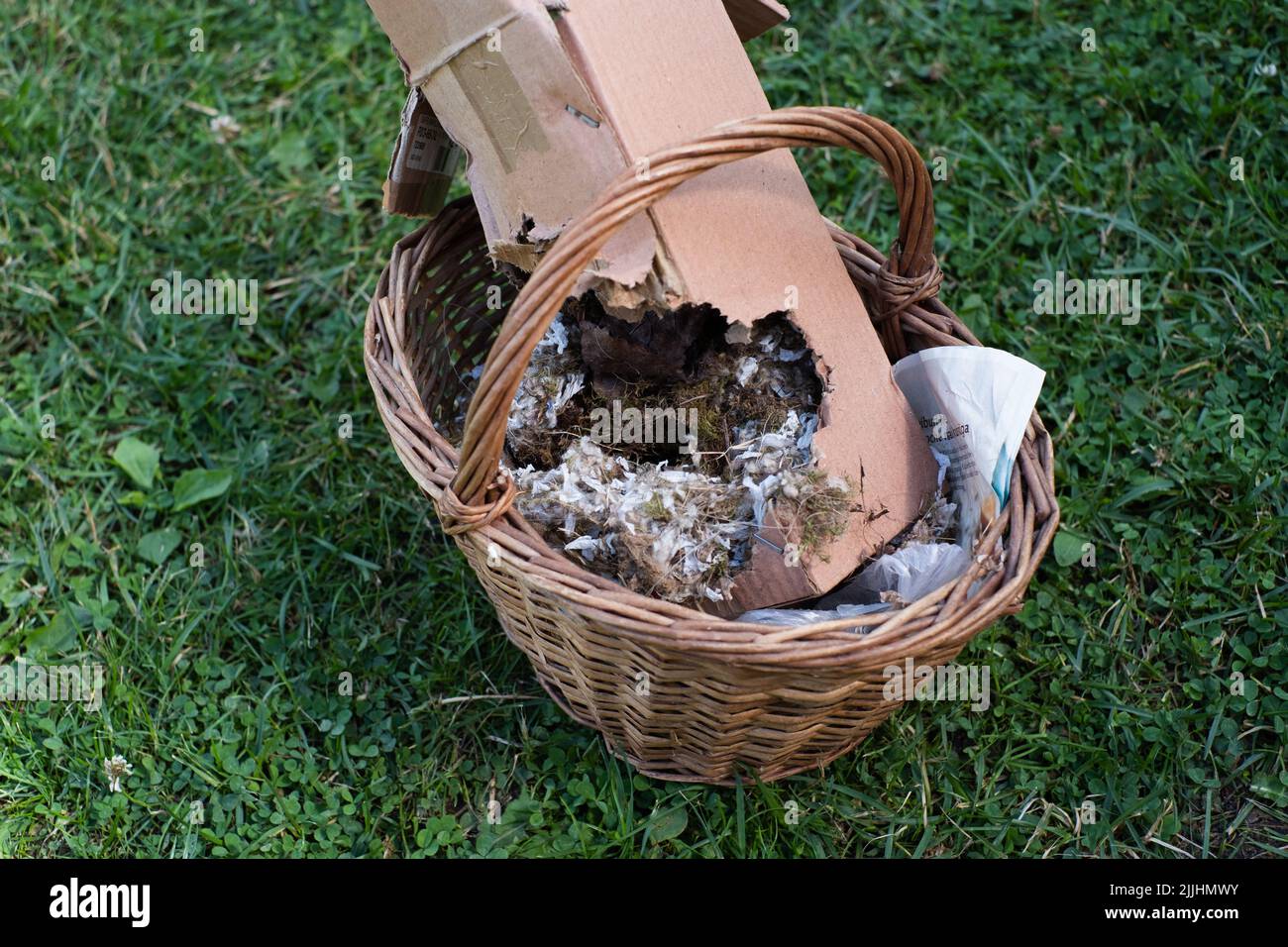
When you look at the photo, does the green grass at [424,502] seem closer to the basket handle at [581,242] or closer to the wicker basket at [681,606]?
the wicker basket at [681,606]

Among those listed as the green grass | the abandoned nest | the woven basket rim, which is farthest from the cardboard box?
the green grass

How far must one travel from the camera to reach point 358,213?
2803mm

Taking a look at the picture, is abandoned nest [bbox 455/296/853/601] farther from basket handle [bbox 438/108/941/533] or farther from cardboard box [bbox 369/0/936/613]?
basket handle [bbox 438/108/941/533]

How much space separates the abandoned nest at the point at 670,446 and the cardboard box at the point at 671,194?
0.18 ft

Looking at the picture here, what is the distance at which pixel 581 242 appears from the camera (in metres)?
Result: 1.45

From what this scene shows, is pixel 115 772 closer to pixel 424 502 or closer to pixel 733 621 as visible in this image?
pixel 424 502

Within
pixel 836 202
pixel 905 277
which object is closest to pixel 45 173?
pixel 836 202

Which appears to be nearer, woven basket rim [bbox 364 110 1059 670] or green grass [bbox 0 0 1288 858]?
woven basket rim [bbox 364 110 1059 670]

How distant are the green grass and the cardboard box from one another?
1.58 feet

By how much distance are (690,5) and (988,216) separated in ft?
3.62

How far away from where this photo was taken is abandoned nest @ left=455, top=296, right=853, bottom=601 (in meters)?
1.74

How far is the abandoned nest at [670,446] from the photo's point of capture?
5.72ft

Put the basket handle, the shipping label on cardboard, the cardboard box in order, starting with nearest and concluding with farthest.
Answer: the basket handle
the cardboard box
the shipping label on cardboard

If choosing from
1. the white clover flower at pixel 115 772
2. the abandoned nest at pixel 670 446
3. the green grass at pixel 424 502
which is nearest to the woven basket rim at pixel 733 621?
the abandoned nest at pixel 670 446
